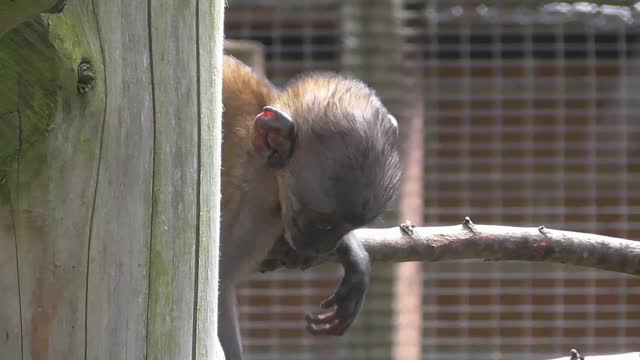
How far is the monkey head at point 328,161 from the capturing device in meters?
2.43

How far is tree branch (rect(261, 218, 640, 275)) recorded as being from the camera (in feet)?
8.46

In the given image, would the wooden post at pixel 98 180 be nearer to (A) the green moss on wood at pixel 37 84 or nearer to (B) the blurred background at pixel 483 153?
(A) the green moss on wood at pixel 37 84

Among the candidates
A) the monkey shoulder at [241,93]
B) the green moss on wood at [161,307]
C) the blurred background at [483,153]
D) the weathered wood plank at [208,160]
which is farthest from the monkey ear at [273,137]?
the blurred background at [483,153]

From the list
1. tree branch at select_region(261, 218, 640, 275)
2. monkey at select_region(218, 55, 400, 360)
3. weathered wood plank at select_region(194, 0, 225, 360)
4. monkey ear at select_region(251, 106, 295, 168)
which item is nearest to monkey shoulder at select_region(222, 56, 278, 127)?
monkey at select_region(218, 55, 400, 360)

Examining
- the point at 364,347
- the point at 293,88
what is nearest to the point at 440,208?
the point at 364,347

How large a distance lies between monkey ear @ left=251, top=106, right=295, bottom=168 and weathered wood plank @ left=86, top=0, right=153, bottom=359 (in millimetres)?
1101

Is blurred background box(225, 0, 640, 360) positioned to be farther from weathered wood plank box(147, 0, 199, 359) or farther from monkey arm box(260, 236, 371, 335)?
weathered wood plank box(147, 0, 199, 359)

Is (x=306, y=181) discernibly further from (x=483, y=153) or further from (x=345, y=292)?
(x=483, y=153)

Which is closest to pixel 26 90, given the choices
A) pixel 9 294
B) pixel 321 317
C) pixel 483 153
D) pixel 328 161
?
pixel 9 294

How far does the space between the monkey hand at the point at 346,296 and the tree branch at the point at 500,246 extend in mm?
45

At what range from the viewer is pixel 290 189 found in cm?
252

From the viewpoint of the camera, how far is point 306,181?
2480 mm

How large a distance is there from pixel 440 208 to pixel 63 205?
484 centimetres

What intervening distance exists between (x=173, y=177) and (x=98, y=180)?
0.31 feet
